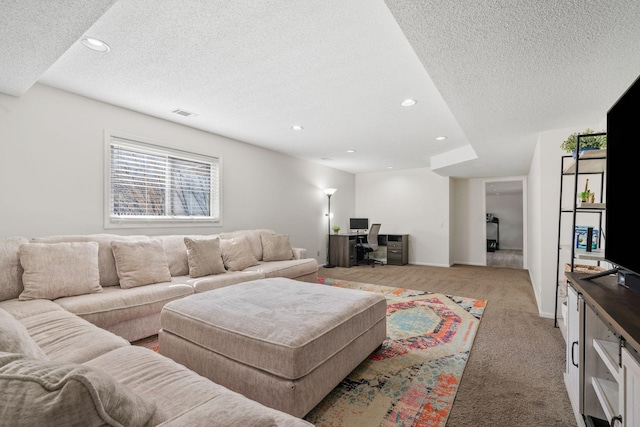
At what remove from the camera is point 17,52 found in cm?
193

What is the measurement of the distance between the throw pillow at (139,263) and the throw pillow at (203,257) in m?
0.28

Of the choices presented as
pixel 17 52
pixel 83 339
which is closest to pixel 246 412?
pixel 83 339

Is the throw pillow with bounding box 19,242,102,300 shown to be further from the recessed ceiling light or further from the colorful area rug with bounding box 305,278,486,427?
the colorful area rug with bounding box 305,278,486,427

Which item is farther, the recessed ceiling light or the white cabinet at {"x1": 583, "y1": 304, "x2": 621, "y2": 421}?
the recessed ceiling light

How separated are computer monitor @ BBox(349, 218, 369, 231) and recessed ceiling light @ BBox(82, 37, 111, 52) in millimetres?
5877

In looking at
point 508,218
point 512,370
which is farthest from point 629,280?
point 508,218

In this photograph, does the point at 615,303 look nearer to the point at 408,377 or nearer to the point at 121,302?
the point at 408,377

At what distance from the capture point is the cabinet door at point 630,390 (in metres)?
0.92

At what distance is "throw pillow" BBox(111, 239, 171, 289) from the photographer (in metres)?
2.68

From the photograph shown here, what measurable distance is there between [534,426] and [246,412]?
5.47 ft

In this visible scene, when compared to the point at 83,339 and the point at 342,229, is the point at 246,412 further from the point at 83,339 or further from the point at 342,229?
the point at 342,229

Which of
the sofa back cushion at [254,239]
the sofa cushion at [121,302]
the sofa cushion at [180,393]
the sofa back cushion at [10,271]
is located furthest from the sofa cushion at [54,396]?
the sofa back cushion at [254,239]

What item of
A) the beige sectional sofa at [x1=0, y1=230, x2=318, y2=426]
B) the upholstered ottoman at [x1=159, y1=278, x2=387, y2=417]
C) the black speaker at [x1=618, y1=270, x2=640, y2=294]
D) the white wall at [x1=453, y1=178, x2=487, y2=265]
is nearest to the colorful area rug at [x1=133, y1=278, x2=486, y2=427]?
the upholstered ottoman at [x1=159, y1=278, x2=387, y2=417]

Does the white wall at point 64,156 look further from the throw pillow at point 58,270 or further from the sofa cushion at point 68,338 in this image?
the sofa cushion at point 68,338
